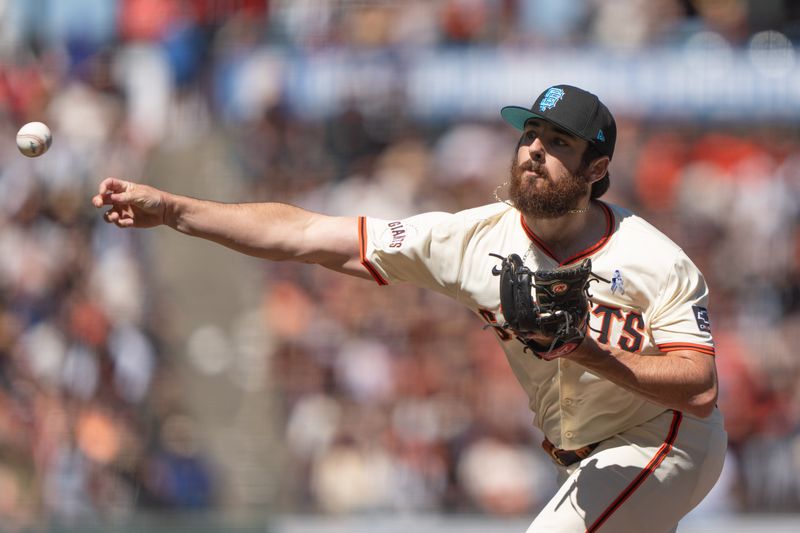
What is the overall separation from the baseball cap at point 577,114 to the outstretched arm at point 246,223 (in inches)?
35.7

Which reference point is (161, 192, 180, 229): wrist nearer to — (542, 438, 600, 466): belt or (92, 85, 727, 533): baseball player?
(92, 85, 727, 533): baseball player

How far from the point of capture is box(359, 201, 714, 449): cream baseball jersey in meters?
4.87

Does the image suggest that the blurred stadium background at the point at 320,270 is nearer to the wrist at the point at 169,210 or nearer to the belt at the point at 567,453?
the belt at the point at 567,453

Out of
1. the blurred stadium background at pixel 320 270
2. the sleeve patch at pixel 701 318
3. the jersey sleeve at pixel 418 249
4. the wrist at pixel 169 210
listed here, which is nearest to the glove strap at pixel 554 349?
the sleeve patch at pixel 701 318

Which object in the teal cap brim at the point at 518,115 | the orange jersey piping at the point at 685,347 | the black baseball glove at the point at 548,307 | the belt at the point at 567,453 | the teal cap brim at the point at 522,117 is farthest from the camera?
the belt at the point at 567,453

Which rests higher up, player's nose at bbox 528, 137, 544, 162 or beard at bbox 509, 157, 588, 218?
player's nose at bbox 528, 137, 544, 162

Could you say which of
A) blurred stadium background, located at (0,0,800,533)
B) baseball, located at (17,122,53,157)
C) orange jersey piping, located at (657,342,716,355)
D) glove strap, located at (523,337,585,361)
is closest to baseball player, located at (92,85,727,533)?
orange jersey piping, located at (657,342,716,355)

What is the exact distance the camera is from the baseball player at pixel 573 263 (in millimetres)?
4898

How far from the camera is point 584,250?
198 inches

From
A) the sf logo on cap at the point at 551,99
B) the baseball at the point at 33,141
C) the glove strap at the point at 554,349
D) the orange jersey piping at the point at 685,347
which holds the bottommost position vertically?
the orange jersey piping at the point at 685,347

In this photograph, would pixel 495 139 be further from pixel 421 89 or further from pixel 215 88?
pixel 215 88

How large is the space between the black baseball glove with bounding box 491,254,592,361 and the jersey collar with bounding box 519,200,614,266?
580 mm

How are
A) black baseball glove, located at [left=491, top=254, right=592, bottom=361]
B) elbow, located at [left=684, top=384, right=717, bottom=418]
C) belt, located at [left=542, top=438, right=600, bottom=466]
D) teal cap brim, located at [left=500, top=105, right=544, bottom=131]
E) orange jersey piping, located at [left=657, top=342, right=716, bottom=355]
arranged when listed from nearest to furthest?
1. black baseball glove, located at [left=491, top=254, right=592, bottom=361]
2. elbow, located at [left=684, top=384, right=717, bottom=418]
3. orange jersey piping, located at [left=657, top=342, right=716, bottom=355]
4. teal cap brim, located at [left=500, top=105, right=544, bottom=131]
5. belt, located at [left=542, top=438, right=600, bottom=466]

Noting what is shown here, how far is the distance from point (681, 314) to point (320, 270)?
24.4 feet
